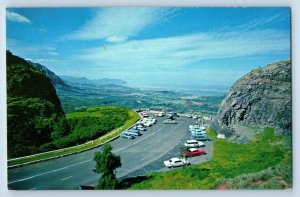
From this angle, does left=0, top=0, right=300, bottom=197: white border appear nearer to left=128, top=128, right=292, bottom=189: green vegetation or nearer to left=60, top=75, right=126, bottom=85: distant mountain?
left=128, top=128, right=292, bottom=189: green vegetation

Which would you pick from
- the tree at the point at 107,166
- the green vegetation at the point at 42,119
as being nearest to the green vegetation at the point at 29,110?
the green vegetation at the point at 42,119

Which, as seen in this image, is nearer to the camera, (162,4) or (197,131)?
(162,4)

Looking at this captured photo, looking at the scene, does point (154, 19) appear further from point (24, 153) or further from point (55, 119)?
point (24, 153)

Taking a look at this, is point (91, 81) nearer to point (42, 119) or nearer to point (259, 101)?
point (42, 119)

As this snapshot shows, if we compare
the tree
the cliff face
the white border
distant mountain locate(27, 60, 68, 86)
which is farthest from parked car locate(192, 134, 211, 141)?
distant mountain locate(27, 60, 68, 86)

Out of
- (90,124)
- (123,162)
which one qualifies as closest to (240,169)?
(123,162)

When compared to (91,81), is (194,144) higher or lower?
lower
